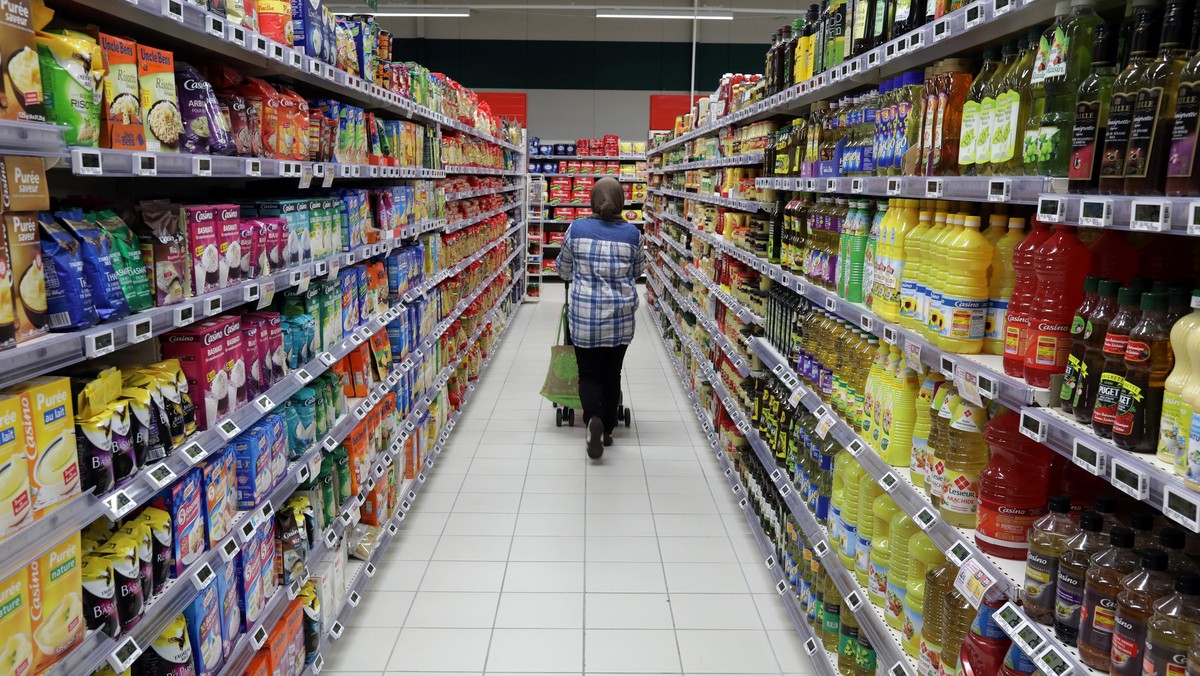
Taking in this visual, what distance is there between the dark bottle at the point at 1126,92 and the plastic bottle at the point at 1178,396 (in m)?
0.25

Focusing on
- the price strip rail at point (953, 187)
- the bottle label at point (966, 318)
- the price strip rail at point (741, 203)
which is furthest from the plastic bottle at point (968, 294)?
the price strip rail at point (741, 203)

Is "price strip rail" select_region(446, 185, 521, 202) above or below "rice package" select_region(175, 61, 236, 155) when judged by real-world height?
below

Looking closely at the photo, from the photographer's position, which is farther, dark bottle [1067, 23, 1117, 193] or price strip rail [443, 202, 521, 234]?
price strip rail [443, 202, 521, 234]

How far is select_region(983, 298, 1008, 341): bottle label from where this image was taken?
215cm

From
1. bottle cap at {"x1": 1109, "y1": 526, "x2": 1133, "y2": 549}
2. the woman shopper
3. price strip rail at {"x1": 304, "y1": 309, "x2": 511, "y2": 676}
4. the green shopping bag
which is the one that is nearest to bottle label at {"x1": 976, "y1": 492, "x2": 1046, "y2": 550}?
bottle cap at {"x1": 1109, "y1": 526, "x2": 1133, "y2": 549}

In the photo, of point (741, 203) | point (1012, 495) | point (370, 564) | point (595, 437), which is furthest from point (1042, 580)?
point (595, 437)

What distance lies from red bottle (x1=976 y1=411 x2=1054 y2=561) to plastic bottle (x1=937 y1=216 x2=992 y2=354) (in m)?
0.26

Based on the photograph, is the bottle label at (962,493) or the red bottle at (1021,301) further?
the bottle label at (962,493)

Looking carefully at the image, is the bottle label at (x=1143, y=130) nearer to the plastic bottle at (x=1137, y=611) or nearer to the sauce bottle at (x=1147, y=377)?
the sauce bottle at (x=1147, y=377)

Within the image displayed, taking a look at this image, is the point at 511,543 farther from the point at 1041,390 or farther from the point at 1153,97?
the point at 1153,97

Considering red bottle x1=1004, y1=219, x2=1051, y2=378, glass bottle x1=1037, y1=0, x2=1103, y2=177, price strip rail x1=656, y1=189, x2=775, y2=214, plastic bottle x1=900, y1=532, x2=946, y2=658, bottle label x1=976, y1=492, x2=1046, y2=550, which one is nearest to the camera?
glass bottle x1=1037, y1=0, x2=1103, y2=177

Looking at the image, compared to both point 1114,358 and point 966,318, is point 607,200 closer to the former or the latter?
point 966,318

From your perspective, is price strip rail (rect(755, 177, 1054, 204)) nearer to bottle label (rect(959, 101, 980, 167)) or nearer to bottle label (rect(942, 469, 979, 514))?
bottle label (rect(959, 101, 980, 167))

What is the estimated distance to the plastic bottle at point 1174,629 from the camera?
1388 millimetres
